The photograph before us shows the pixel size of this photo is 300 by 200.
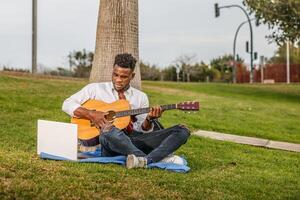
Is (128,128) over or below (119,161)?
over

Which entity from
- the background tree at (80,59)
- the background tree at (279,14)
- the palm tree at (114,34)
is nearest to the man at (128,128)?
the palm tree at (114,34)

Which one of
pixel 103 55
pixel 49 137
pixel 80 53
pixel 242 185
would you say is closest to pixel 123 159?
pixel 49 137

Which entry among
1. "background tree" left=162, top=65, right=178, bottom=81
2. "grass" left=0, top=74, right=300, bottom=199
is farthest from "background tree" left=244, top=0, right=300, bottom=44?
"background tree" left=162, top=65, right=178, bottom=81

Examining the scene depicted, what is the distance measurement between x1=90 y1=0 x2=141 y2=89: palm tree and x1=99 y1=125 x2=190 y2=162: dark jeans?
7.67ft

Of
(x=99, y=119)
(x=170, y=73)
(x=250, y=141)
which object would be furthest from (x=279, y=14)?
(x=170, y=73)

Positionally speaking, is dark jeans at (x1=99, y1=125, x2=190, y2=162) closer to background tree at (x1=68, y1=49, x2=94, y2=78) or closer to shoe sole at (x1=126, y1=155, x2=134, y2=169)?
shoe sole at (x1=126, y1=155, x2=134, y2=169)

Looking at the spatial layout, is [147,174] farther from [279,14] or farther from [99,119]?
[279,14]

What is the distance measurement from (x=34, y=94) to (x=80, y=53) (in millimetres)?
24730

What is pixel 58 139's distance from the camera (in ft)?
19.6

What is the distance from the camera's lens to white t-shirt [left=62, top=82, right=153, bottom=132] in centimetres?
618

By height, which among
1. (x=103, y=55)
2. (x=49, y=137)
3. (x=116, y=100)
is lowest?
(x=49, y=137)

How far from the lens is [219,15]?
37875mm

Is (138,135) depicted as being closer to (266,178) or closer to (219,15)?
(266,178)

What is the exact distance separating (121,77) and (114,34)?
2.28m
